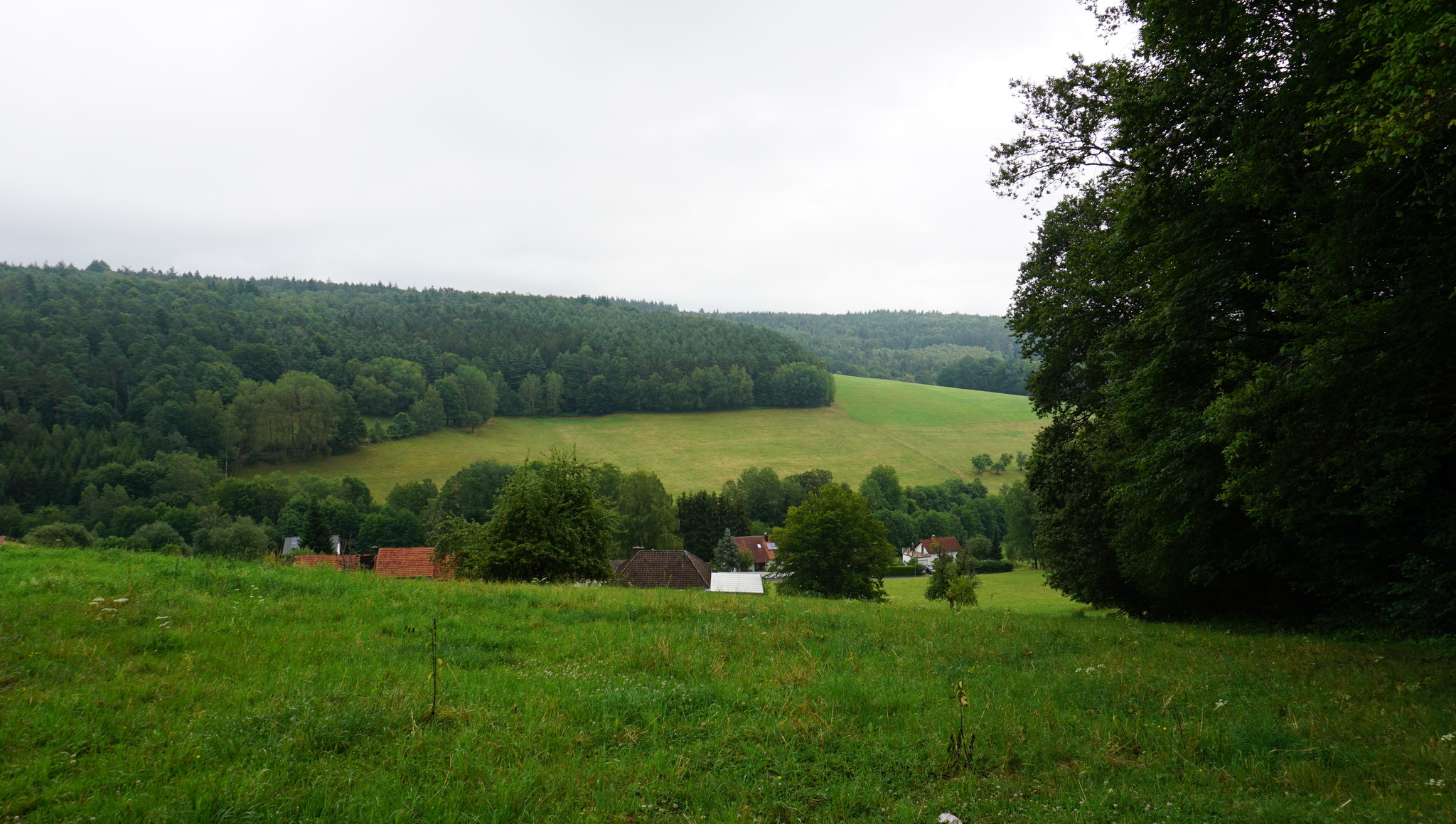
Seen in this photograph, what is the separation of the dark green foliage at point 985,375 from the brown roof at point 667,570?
116026 mm

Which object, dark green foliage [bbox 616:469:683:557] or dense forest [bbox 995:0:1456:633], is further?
dark green foliage [bbox 616:469:683:557]

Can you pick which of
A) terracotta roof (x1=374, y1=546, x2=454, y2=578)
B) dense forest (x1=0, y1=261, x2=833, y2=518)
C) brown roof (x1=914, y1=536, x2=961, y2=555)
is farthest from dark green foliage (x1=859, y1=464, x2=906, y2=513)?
terracotta roof (x1=374, y1=546, x2=454, y2=578)

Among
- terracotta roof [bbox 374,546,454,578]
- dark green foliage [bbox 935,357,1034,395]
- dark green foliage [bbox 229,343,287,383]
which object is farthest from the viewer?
dark green foliage [bbox 935,357,1034,395]

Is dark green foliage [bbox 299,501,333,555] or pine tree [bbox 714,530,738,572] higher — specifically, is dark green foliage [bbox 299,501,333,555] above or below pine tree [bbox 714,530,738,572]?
above

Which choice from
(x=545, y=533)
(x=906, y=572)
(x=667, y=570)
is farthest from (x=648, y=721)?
(x=906, y=572)

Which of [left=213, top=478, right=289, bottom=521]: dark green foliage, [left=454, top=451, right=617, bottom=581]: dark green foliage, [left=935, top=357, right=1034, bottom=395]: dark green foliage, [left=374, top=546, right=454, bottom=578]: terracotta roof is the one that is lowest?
[left=213, top=478, right=289, bottom=521]: dark green foliage

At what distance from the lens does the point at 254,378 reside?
105m

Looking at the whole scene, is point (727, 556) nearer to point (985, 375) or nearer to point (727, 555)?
point (727, 555)

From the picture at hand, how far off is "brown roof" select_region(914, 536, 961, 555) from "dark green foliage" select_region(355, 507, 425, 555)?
53590mm

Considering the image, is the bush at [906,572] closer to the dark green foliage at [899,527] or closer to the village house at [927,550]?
the village house at [927,550]

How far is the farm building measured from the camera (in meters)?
73.3

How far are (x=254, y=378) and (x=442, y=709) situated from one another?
391 feet

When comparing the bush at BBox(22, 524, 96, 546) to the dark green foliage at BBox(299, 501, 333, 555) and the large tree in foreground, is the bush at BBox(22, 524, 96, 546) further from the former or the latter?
the large tree in foreground

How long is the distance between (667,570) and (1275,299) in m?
34.7
